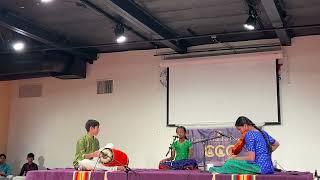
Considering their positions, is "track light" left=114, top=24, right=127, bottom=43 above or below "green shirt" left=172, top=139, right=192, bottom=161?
above

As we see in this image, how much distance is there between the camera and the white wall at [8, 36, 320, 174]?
7.61 m

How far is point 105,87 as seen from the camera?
29.8 ft

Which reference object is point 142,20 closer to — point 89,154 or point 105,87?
point 89,154

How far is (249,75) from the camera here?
7941 millimetres

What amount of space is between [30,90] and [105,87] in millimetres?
1868

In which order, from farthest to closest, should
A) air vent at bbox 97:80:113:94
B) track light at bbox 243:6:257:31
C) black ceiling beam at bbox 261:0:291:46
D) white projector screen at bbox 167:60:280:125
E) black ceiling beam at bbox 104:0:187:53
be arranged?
air vent at bbox 97:80:113:94 → white projector screen at bbox 167:60:280:125 → track light at bbox 243:6:257:31 → black ceiling beam at bbox 104:0:187:53 → black ceiling beam at bbox 261:0:291:46

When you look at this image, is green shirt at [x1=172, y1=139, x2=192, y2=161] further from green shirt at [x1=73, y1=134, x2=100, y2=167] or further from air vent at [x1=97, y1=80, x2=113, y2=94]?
air vent at [x1=97, y1=80, x2=113, y2=94]

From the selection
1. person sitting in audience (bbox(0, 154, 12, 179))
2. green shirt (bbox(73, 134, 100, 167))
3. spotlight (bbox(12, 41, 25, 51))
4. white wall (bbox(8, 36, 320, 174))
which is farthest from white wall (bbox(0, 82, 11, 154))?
green shirt (bbox(73, 134, 100, 167))

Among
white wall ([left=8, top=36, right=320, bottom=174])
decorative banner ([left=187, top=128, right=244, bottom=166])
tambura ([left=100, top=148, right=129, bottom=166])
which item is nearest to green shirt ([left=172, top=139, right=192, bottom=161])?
decorative banner ([left=187, top=128, right=244, bottom=166])

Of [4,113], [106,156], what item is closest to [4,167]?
[4,113]

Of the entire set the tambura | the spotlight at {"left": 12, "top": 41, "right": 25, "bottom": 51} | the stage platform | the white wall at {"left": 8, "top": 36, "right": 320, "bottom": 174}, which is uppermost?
the spotlight at {"left": 12, "top": 41, "right": 25, "bottom": 51}

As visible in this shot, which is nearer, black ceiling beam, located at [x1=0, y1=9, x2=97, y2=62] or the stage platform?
the stage platform

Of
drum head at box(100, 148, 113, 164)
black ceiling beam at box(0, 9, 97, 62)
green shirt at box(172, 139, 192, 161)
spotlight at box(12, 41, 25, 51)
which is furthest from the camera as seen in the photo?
spotlight at box(12, 41, 25, 51)

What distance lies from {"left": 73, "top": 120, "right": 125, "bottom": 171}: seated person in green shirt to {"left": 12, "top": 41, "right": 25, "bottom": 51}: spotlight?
2.76m
